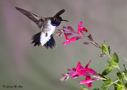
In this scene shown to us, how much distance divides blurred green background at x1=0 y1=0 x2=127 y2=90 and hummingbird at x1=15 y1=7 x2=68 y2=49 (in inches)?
1.6

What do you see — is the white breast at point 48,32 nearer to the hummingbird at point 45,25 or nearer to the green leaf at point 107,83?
the hummingbird at point 45,25

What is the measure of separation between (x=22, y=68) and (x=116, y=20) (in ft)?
3.02

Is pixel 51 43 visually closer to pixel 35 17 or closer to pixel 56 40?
pixel 56 40

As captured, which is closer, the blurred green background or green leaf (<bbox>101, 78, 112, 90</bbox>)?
green leaf (<bbox>101, 78, 112, 90</bbox>)

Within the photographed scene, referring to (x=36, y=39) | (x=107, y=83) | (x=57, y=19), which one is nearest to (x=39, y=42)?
(x=36, y=39)

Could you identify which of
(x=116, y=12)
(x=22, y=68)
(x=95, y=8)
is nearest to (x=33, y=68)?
(x=22, y=68)

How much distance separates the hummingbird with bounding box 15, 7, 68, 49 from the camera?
0.89 m

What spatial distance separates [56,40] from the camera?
3.25 ft

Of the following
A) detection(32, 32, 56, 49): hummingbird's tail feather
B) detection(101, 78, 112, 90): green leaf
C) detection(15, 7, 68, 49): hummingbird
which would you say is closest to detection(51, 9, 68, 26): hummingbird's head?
detection(15, 7, 68, 49): hummingbird

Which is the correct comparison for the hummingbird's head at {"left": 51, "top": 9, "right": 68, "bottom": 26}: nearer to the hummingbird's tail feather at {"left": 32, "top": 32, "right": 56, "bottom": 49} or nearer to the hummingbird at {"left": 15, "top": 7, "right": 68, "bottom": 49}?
the hummingbird at {"left": 15, "top": 7, "right": 68, "bottom": 49}

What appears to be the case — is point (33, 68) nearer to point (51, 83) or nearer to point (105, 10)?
point (51, 83)

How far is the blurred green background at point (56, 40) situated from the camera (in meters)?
0.93

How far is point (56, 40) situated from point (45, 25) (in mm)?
177

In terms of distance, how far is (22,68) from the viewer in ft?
3.26
